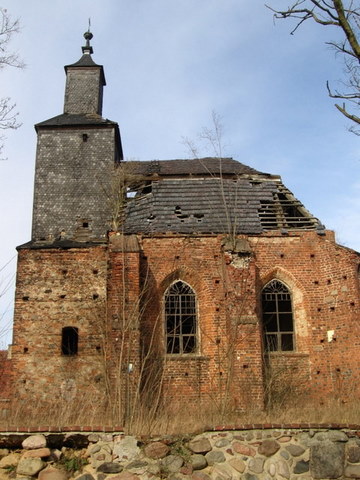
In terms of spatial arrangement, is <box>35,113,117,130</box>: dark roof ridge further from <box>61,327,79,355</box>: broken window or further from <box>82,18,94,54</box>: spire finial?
<box>61,327,79,355</box>: broken window

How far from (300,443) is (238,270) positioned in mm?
8390

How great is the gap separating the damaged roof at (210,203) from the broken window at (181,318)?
198 centimetres

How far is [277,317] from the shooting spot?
1664cm

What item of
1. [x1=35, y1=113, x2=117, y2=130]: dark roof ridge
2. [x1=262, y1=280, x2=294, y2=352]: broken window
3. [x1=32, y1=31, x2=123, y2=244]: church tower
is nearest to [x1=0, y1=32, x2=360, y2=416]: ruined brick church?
[x1=262, y1=280, x2=294, y2=352]: broken window

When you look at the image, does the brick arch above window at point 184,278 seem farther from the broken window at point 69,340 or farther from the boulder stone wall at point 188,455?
the boulder stone wall at point 188,455

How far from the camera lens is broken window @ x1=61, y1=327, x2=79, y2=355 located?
16.5 m

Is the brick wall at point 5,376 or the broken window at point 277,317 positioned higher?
the broken window at point 277,317

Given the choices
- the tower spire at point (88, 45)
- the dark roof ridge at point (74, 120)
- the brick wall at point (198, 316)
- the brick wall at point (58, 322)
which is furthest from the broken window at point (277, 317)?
the tower spire at point (88, 45)

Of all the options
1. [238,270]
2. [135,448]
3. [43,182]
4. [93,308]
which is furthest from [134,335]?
[43,182]

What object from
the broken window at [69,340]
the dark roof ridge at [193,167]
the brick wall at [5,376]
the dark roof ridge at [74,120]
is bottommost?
the brick wall at [5,376]

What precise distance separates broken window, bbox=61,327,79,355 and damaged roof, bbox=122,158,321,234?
3.57 m

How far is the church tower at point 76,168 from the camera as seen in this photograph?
2005cm

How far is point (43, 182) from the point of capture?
21266 mm

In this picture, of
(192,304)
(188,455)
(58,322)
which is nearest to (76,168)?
(58,322)
